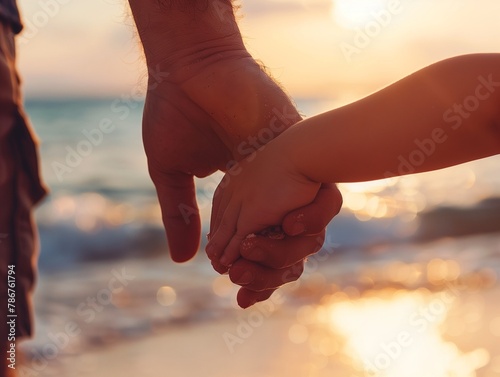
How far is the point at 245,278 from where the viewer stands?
7.45 ft

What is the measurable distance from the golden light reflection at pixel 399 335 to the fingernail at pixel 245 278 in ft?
7.84

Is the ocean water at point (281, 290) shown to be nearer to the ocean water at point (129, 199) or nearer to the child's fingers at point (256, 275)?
the ocean water at point (129, 199)

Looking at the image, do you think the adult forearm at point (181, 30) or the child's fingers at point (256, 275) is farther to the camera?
the adult forearm at point (181, 30)

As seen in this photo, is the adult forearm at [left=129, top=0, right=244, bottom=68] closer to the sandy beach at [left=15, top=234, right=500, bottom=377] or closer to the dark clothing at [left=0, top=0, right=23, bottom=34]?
the dark clothing at [left=0, top=0, right=23, bottom=34]

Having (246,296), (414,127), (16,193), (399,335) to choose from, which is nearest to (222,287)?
(399,335)

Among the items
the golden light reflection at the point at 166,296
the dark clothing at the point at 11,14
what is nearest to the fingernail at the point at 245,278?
the dark clothing at the point at 11,14

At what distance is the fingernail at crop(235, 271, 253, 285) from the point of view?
2262mm

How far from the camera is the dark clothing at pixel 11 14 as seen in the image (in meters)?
2.95

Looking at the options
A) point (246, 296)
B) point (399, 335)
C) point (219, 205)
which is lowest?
point (399, 335)

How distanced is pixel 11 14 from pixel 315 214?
5.26ft

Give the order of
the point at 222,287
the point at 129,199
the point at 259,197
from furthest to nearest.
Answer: the point at 129,199
the point at 222,287
the point at 259,197

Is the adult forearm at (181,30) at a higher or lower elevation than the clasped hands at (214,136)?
higher

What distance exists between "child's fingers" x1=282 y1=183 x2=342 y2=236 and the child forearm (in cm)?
13

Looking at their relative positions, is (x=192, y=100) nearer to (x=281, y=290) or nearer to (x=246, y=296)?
(x=246, y=296)
